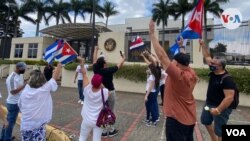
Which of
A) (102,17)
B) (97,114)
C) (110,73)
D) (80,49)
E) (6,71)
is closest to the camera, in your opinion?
(97,114)

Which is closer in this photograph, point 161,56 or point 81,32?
point 161,56

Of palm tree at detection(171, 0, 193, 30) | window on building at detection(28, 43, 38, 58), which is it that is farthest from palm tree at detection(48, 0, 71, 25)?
palm tree at detection(171, 0, 193, 30)

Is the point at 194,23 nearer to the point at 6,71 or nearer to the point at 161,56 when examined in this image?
the point at 161,56

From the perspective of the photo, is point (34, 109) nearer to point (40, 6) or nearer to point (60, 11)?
point (60, 11)

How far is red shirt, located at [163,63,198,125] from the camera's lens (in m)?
2.77

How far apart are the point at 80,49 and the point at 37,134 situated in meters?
26.3

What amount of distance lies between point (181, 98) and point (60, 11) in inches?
1389

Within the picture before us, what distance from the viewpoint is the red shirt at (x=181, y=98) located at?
2.77 meters

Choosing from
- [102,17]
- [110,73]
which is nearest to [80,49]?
[102,17]

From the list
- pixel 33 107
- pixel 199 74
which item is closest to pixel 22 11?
pixel 199 74

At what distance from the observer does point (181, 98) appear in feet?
9.39

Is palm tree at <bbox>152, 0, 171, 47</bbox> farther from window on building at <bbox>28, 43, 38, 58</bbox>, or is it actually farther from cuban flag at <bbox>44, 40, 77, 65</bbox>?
cuban flag at <bbox>44, 40, 77, 65</bbox>

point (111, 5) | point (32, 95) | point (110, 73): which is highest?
point (111, 5)

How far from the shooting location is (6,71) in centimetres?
2541
